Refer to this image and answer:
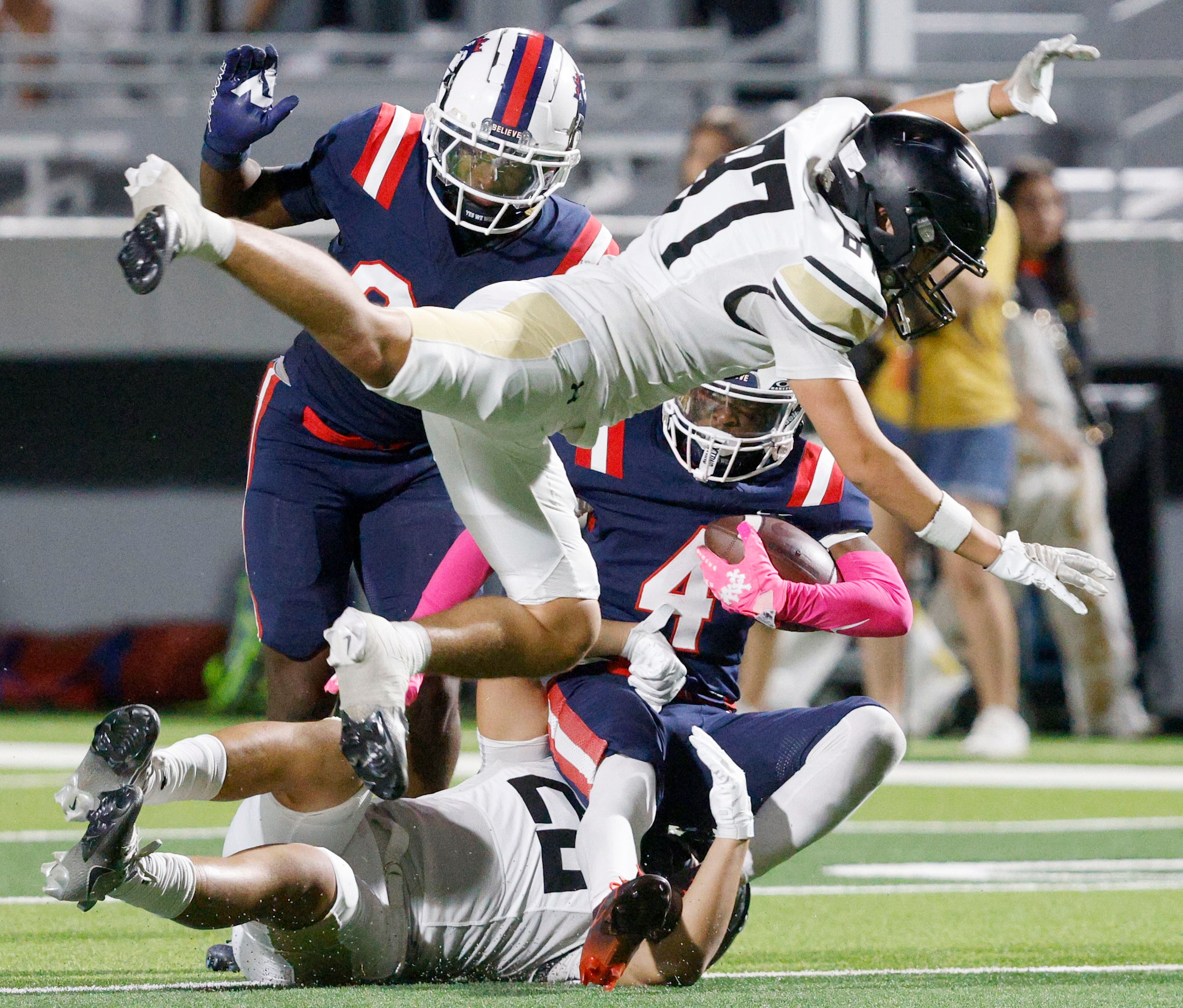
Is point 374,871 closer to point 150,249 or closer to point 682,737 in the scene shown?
point 682,737

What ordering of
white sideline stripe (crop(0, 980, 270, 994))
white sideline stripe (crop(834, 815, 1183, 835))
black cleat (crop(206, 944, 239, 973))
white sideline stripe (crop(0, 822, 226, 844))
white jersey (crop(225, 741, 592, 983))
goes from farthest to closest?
white sideline stripe (crop(834, 815, 1183, 835)), white sideline stripe (crop(0, 822, 226, 844)), black cleat (crop(206, 944, 239, 973)), white jersey (crop(225, 741, 592, 983)), white sideline stripe (crop(0, 980, 270, 994))

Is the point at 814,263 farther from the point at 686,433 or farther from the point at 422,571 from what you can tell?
the point at 422,571

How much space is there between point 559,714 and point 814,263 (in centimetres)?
94

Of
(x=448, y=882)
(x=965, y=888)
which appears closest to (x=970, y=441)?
(x=965, y=888)

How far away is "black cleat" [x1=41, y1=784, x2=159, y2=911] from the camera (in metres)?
2.62

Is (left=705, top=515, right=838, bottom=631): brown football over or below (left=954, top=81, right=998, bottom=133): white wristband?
below

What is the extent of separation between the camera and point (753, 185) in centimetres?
313

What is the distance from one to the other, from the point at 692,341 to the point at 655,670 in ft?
1.93

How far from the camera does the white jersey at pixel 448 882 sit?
2.93 m

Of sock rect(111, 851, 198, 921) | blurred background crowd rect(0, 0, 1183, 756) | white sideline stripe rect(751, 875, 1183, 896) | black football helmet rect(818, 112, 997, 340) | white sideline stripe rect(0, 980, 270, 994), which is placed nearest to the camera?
sock rect(111, 851, 198, 921)

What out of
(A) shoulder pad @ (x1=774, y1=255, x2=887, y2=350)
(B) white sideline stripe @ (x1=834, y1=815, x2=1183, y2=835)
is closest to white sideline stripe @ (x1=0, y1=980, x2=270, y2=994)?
(A) shoulder pad @ (x1=774, y1=255, x2=887, y2=350)

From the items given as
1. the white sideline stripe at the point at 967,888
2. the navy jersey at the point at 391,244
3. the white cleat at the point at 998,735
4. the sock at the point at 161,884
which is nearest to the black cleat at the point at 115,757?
the sock at the point at 161,884

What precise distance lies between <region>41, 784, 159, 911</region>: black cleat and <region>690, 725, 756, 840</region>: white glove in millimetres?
910

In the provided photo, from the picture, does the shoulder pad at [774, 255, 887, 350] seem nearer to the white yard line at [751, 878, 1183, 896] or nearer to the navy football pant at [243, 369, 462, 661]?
the navy football pant at [243, 369, 462, 661]
